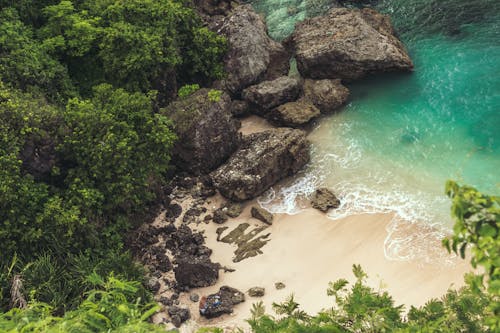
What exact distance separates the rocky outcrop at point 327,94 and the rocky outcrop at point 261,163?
9.20ft

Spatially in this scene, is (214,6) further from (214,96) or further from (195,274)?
(195,274)

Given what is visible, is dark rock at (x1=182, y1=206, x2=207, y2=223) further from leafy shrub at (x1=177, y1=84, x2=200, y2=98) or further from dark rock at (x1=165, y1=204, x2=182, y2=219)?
leafy shrub at (x1=177, y1=84, x2=200, y2=98)

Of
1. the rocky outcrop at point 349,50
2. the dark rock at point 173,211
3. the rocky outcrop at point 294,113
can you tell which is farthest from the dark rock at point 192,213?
the rocky outcrop at point 349,50

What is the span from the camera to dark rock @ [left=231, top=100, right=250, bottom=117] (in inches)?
891

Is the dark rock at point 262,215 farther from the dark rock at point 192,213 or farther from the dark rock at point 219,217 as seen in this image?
the dark rock at point 192,213

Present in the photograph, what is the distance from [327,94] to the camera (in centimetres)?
2230

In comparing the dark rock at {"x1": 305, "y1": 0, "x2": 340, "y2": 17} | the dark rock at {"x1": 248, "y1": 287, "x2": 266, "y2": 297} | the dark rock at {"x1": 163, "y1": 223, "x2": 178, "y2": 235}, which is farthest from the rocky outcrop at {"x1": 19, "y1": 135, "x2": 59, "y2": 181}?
the dark rock at {"x1": 305, "y1": 0, "x2": 340, "y2": 17}

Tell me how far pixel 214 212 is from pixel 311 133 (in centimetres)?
629

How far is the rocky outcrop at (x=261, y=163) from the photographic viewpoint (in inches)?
722

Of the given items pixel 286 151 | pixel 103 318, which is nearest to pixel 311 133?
pixel 286 151

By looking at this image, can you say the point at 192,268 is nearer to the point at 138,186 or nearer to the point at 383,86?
the point at 138,186

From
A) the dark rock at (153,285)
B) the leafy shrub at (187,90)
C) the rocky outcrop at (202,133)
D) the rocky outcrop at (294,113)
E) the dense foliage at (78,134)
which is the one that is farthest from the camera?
the leafy shrub at (187,90)

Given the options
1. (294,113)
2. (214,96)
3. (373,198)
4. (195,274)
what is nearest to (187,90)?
(214,96)

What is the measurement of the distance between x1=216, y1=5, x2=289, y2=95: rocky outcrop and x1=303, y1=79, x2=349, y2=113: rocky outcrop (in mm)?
2626
